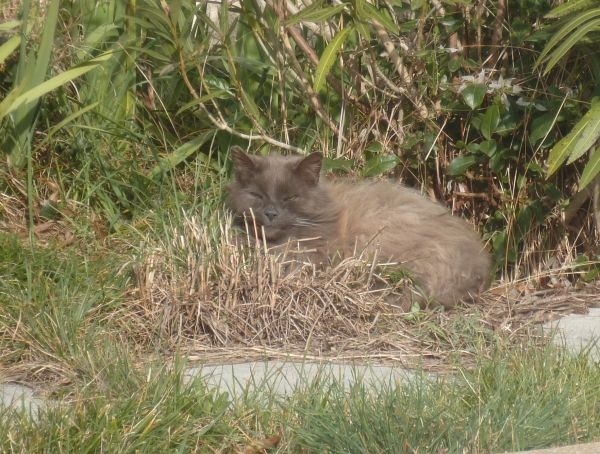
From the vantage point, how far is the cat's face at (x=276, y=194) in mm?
4484

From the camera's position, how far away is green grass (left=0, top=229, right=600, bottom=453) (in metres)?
2.60

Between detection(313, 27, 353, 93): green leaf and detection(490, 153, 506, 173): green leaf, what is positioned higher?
detection(313, 27, 353, 93): green leaf

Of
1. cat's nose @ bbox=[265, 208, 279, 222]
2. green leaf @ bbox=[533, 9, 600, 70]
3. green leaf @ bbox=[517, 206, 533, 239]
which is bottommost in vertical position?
green leaf @ bbox=[517, 206, 533, 239]

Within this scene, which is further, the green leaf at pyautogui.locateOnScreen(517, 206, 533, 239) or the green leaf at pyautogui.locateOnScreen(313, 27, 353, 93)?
the green leaf at pyautogui.locateOnScreen(517, 206, 533, 239)

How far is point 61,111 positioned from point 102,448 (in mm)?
3172

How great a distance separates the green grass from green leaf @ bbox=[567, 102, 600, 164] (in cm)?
109

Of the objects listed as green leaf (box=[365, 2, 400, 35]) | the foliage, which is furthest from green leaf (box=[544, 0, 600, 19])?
green leaf (box=[365, 2, 400, 35])

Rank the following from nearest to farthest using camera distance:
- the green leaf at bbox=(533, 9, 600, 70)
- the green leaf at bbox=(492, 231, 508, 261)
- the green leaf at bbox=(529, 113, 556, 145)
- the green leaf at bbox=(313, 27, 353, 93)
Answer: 1. the green leaf at bbox=(533, 9, 600, 70)
2. the green leaf at bbox=(313, 27, 353, 93)
3. the green leaf at bbox=(529, 113, 556, 145)
4. the green leaf at bbox=(492, 231, 508, 261)

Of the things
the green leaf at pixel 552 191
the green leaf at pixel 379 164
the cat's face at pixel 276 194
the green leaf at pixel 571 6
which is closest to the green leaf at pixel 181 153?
the cat's face at pixel 276 194

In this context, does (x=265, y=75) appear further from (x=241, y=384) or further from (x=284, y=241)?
(x=241, y=384)

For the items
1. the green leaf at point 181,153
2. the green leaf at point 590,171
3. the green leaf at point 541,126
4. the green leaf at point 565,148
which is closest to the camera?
the green leaf at point 590,171

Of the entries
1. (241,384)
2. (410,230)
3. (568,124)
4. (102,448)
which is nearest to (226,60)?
(410,230)

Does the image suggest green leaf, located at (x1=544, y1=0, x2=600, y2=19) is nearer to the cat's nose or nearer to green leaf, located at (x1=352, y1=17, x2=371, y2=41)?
green leaf, located at (x1=352, y1=17, x2=371, y2=41)

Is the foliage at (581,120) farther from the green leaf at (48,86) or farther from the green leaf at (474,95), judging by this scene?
the green leaf at (48,86)
